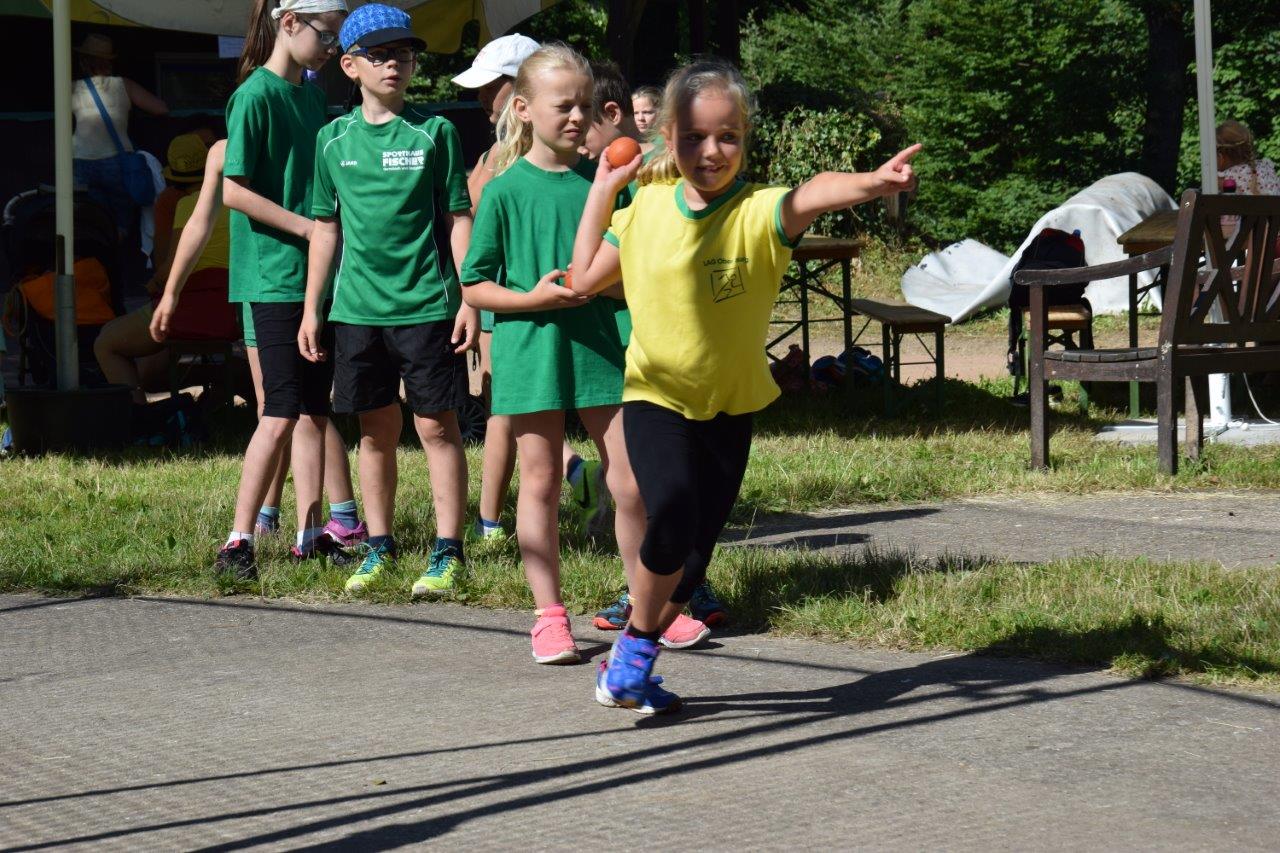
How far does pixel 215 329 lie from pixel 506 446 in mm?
4247

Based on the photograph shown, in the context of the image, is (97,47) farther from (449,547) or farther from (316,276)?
(449,547)

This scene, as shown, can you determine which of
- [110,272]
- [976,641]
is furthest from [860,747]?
[110,272]

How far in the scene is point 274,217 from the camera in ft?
18.5

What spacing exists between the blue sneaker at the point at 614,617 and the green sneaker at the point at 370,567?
0.85 metres

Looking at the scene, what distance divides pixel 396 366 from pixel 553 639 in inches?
53.7

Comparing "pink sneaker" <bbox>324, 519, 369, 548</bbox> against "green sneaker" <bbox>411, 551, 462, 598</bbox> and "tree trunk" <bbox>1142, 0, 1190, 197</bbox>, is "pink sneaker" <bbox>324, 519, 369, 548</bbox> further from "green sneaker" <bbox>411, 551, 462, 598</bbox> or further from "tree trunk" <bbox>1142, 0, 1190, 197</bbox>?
"tree trunk" <bbox>1142, 0, 1190, 197</bbox>

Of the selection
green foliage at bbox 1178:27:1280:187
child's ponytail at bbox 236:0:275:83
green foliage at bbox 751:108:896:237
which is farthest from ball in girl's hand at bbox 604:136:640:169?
green foliage at bbox 1178:27:1280:187

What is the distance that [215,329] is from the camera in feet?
31.3

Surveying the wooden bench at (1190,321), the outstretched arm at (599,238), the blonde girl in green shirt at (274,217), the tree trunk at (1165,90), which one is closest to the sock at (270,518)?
the blonde girl in green shirt at (274,217)

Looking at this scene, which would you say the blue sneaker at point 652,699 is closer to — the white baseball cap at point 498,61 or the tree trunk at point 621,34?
the white baseball cap at point 498,61

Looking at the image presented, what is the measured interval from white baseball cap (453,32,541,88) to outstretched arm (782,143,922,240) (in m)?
2.57

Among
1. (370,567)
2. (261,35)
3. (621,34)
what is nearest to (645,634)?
(370,567)

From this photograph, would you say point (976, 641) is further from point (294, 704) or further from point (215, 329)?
point (215, 329)

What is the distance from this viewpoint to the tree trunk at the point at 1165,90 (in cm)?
2266
